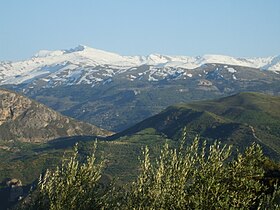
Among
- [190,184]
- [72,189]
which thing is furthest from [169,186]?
[72,189]

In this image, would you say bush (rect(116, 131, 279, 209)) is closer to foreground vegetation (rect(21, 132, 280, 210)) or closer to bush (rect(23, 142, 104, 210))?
foreground vegetation (rect(21, 132, 280, 210))

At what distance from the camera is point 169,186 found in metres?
46.3

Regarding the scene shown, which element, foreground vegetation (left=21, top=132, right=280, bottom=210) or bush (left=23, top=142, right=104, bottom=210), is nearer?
foreground vegetation (left=21, top=132, right=280, bottom=210)

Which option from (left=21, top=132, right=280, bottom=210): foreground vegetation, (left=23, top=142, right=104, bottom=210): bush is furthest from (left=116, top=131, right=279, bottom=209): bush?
Result: (left=23, top=142, right=104, bottom=210): bush

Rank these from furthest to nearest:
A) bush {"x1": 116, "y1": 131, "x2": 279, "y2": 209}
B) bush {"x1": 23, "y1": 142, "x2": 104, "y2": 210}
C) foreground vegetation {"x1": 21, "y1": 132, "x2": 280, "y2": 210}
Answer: bush {"x1": 23, "y1": 142, "x2": 104, "y2": 210} < foreground vegetation {"x1": 21, "y1": 132, "x2": 280, "y2": 210} < bush {"x1": 116, "y1": 131, "x2": 279, "y2": 209}

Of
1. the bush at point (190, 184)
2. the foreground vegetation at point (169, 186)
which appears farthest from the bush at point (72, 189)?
the bush at point (190, 184)

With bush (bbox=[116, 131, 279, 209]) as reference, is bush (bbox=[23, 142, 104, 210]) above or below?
below

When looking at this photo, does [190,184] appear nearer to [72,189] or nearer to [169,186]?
[169,186]

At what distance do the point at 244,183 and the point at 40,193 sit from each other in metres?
21.5

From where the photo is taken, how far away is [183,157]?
165 feet

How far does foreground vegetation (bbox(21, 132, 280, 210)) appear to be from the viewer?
4566cm

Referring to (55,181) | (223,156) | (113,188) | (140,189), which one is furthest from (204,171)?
(55,181)

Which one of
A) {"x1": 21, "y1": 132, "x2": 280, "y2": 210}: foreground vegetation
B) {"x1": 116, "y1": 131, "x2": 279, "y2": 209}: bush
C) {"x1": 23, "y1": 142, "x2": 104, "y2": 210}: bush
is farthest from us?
{"x1": 23, "y1": 142, "x2": 104, "y2": 210}: bush

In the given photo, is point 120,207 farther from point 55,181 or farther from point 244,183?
point 244,183
